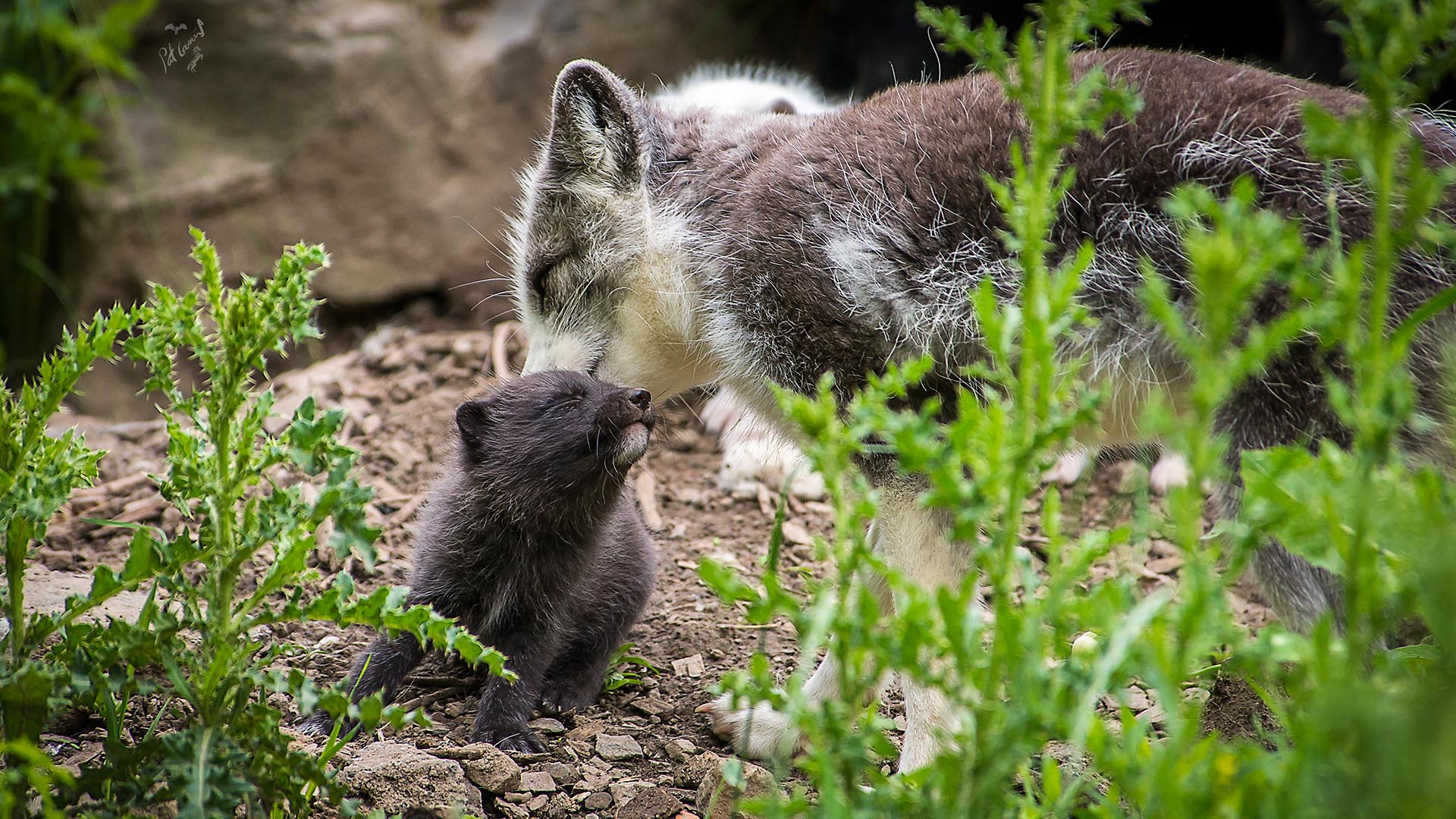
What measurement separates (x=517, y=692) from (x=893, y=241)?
1.67 metres

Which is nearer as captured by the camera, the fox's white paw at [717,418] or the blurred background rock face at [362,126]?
the fox's white paw at [717,418]

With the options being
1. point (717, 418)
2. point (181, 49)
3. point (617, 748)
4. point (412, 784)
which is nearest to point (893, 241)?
point (617, 748)

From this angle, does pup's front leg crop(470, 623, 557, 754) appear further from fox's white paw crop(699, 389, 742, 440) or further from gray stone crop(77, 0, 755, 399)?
gray stone crop(77, 0, 755, 399)

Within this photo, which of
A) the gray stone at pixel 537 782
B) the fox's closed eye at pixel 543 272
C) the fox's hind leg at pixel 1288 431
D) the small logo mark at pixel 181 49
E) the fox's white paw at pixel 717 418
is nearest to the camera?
the fox's hind leg at pixel 1288 431

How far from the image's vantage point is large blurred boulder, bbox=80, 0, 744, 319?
20.3 feet

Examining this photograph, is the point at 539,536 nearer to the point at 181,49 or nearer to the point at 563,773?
the point at 563,773

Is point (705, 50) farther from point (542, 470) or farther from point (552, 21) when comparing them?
point (542, 470)

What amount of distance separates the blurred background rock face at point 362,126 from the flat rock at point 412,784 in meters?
3.82

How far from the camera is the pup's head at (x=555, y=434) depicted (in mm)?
3404

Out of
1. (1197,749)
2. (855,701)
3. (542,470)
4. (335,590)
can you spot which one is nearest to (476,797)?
(335,590)

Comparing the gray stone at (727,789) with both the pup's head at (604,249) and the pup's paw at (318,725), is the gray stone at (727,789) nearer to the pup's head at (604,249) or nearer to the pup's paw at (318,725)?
the pup's paw at (318,725)

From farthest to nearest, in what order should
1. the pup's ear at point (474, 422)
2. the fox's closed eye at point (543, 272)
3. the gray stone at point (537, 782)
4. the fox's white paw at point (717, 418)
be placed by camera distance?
the fox's white paw at point (717, 418) < the fox's closed eye at point (543, 272) < the pup's ear at point (474, 422) < the gray stone at point (537, 782)

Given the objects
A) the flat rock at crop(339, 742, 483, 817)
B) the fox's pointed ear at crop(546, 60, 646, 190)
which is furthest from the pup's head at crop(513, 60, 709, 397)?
the flat rock at crop(339, 742, 483, 817)

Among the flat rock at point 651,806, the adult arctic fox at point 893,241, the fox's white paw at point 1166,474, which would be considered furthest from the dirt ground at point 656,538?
the adult arctic fox at point 893,241
